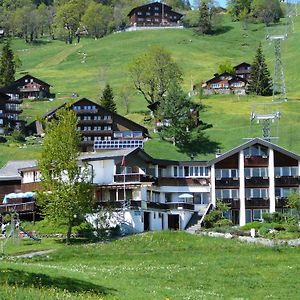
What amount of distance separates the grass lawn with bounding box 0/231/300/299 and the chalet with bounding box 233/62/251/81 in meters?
108

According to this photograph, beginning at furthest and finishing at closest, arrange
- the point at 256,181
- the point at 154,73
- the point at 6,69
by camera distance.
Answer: the point at 6,69 < the point at 154,73 < the point at 256,181

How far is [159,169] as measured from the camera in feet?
249

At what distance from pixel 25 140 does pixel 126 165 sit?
46541 mm

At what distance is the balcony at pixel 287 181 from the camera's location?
2835 inches

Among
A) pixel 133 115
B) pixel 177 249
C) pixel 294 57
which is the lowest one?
pixel 177 249

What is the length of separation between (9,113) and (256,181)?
6240cm

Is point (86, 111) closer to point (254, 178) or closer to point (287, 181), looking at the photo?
point (254, 178)

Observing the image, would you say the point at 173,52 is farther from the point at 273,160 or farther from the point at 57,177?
the point at 57,177

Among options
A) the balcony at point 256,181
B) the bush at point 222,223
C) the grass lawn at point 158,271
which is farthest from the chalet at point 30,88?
the grass lawn at point 158,271

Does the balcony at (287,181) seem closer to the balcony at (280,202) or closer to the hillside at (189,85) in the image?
the balcony at (280,202)

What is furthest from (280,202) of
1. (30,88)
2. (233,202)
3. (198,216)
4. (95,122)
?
(30,88)

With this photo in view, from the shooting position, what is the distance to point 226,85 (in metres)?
150

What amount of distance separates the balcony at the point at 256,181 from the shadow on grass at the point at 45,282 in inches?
1733

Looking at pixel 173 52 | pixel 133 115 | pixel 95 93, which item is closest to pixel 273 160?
Answer: pixel 133 115
